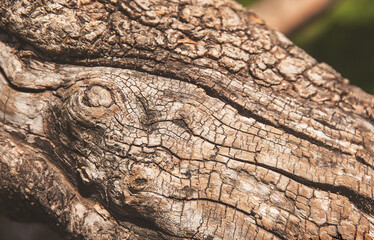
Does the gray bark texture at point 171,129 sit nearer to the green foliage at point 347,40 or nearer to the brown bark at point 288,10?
the brown bark at point 288,10

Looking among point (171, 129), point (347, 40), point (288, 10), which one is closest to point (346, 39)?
point (347, 40)

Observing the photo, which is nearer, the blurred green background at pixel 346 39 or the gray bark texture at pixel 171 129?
the gray bark texture at pixel 171 129

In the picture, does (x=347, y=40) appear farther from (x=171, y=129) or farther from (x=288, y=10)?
(x=171, y=129)

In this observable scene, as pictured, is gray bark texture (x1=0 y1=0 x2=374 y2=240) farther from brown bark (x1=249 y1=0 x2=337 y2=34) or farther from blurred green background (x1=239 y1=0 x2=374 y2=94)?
blurred green background (x1=239 y1=0 x2=374 y2=94)

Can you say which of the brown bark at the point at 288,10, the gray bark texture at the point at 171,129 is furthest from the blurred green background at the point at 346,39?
the gray bark texture at the point at 171,129

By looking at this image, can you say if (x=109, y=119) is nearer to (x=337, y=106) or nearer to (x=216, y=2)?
(x=216, y=2)

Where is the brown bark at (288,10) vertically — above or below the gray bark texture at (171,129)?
above
